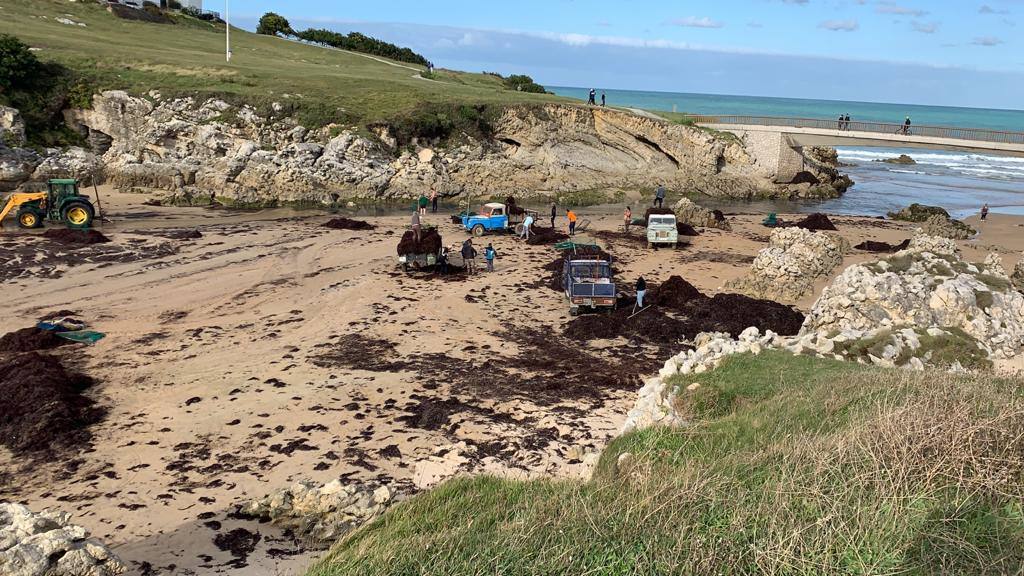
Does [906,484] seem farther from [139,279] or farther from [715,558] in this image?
[139,279]

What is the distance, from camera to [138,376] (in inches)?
627

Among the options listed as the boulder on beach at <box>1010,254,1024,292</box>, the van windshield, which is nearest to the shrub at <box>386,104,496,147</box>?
the van windshield

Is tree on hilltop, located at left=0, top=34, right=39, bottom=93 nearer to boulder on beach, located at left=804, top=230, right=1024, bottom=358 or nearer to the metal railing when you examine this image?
the metal railing

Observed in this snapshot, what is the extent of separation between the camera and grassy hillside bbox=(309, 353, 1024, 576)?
18.7 ft

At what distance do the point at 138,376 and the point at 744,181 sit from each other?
152 feet

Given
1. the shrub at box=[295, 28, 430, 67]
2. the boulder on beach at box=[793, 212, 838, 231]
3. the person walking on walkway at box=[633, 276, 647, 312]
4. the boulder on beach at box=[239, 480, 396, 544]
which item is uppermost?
the shrub at box=[295, 28, 430, 67]

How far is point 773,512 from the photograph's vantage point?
619cm

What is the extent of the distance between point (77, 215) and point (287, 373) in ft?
64.5

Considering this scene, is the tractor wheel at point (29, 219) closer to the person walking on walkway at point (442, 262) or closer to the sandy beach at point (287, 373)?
the sandy beach at point (287, 373)

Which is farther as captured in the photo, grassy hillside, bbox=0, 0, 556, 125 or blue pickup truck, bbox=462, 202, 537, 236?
grassy hillside, bbox=0, 0, 556, 125

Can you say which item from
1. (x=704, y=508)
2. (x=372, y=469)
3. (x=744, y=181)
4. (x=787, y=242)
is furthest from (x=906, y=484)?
(x=744, y=181)

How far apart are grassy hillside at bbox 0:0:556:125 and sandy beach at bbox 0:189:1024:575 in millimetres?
17691

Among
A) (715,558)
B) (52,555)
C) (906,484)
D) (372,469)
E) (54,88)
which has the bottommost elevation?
(372,469)

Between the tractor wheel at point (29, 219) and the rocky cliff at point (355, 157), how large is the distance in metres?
8.93
